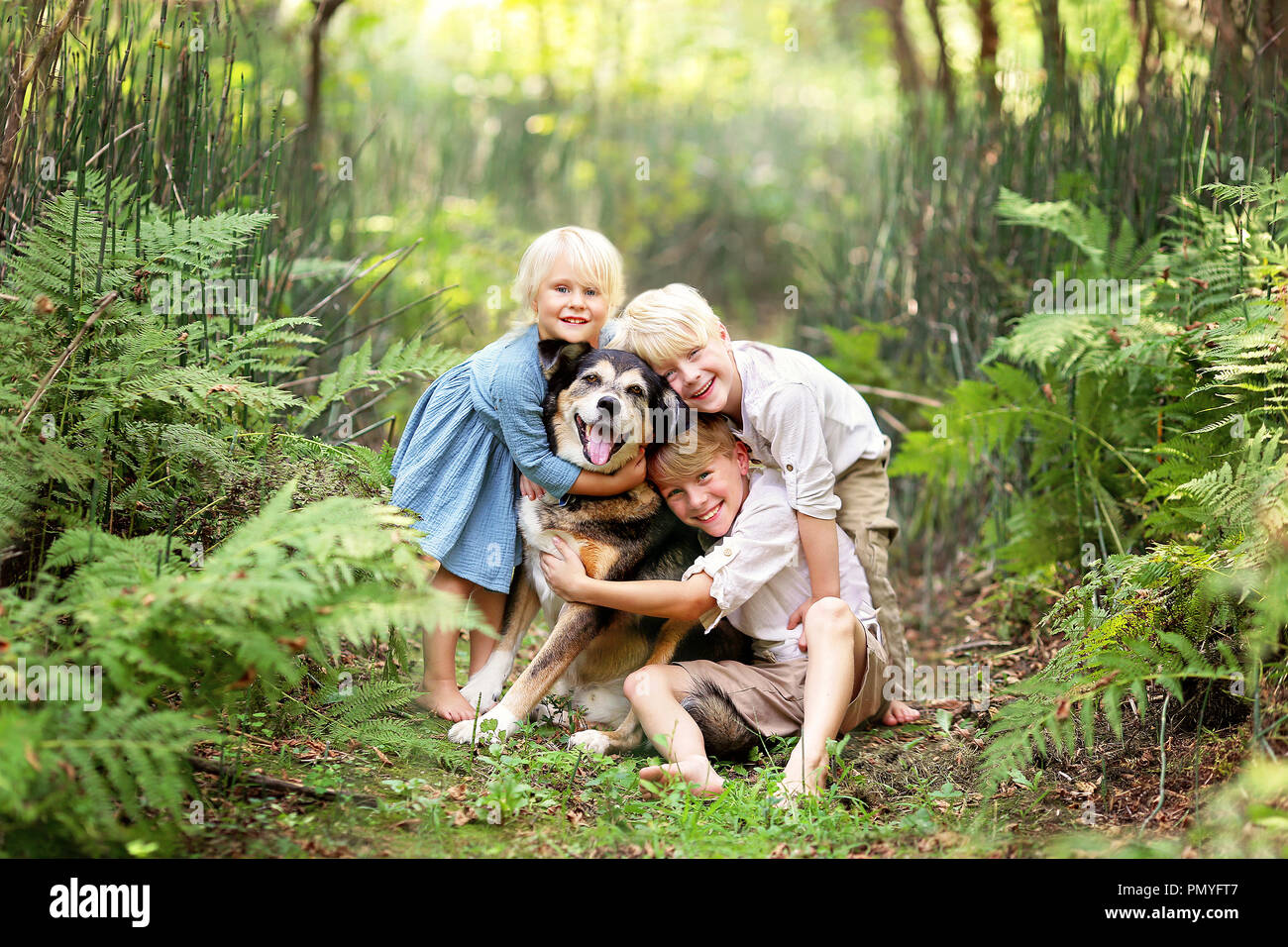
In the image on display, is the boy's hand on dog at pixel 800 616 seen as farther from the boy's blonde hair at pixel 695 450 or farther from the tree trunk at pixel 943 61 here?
the tree trunk at pixel 943 61

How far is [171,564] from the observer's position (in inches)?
98.1

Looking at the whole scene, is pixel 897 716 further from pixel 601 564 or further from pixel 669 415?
pixel 669 415

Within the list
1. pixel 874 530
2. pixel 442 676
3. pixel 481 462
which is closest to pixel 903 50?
pixel 874 530

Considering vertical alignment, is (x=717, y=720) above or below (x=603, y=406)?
below

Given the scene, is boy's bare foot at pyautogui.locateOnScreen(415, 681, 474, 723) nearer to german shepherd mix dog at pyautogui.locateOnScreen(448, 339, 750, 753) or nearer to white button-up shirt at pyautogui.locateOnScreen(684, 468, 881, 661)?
german shepherd mix dog at pyautogui.locateOnScreen(448, 339, 750, 753)

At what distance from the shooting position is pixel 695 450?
360 cm

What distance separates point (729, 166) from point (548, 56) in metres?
2.58

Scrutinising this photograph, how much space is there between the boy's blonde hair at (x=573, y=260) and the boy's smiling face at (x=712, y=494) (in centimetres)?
81

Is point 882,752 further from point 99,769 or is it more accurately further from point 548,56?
point 548,56

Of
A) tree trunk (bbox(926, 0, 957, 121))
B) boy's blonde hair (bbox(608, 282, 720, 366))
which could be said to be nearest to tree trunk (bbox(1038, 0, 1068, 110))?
tree trunk (bbox(926, 0, 957, 121))

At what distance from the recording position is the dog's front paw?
10.7ft

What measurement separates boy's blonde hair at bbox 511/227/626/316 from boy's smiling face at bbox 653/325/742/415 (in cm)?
44

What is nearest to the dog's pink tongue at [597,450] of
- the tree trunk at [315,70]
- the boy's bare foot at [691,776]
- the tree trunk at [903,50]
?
the boy's bare foot at [691,776]

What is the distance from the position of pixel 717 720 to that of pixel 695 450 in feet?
3.18
